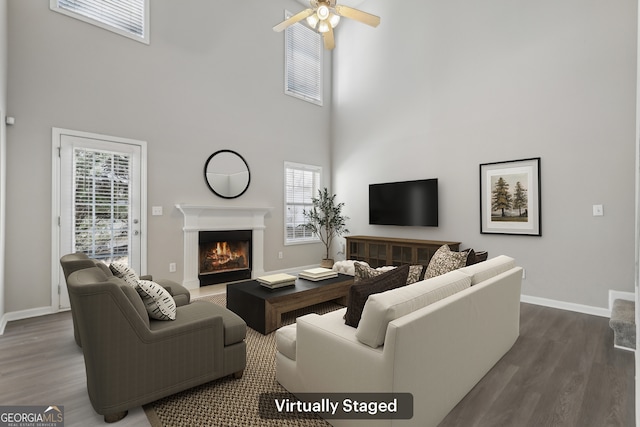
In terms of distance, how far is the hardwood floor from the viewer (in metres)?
1.81

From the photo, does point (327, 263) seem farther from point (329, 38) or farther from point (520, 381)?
point (520, 381)

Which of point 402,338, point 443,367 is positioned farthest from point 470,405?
point 402,338

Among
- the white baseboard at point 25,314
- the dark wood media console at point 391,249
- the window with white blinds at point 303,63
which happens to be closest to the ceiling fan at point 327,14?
the window with white blinds at point 303,63

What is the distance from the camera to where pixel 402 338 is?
1.39 metres

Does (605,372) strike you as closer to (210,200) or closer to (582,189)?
(582,189)

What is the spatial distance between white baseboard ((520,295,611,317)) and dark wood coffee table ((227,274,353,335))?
2.54 metres

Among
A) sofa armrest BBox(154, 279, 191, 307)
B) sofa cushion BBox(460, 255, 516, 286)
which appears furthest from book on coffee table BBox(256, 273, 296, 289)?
sofa cushion BBox(460, 255, 516, 286)

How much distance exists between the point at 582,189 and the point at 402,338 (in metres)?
3.68

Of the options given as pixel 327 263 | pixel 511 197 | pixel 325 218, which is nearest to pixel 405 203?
pixel 511 197

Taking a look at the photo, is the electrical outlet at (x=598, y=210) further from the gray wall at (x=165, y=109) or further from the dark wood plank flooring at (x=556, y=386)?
the gray wall at (x=165, y=109)

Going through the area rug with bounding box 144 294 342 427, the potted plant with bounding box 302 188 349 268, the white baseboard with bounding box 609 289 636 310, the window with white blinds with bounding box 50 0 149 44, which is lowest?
the area rug with bounding box 144 294 342 427

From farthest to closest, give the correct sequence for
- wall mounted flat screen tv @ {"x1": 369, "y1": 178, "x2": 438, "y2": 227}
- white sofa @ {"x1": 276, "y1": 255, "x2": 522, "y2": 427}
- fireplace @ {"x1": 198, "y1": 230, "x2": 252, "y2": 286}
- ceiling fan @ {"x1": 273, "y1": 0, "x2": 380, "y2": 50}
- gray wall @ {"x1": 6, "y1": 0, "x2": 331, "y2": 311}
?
wall mounted flat screen tv @ {"x1": 369, "y1": 178, "x2": 438, "y2": 227} → fireplace @ {"x1": 198, "y1": 230, "x2": 252, "y2": 286} → gray wall @ {"x1": 6, "y1": 0, "x2": 331, "y2": 311} → ceiling fan @ {"x1": 273, "y1": 0, "x2": 380, "y2": 50} → white sofa @ {"x1": 276, "y1": 255, "x2": 522, "y2": 427}

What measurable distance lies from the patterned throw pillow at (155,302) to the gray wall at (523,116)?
13.7 feet

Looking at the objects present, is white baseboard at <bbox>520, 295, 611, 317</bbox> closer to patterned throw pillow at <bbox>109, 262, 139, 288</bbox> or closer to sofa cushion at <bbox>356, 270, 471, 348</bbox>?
sofa cushion at <bbox>356, 270, 471, 348</bbox>
